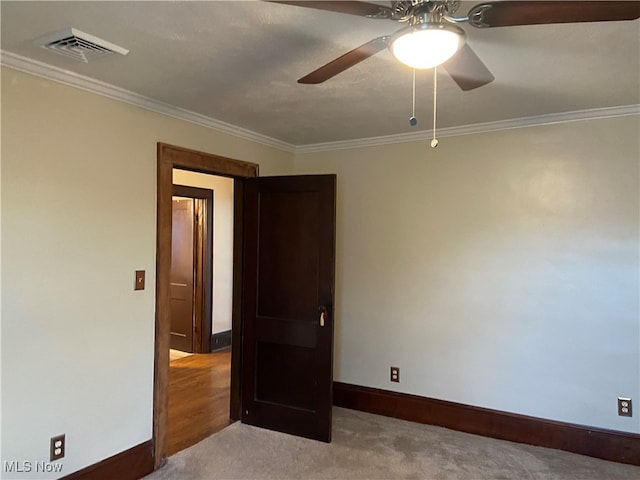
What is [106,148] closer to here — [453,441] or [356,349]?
[356,349]

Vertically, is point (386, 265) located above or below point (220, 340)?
above

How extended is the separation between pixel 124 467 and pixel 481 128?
3340 mm

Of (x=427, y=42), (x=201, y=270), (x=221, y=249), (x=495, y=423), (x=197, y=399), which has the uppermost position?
(x=427, y=42)

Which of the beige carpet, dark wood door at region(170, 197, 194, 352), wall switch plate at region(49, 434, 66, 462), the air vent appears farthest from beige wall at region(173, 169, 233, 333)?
the air vent

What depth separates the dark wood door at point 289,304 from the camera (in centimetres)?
321

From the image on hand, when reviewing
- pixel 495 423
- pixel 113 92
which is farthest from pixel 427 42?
pixel 495 423

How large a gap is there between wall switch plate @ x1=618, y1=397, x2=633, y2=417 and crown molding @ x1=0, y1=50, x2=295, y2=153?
128 inches

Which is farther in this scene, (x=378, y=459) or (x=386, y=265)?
(x=386, y=265)

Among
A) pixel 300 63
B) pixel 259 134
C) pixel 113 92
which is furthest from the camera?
pixel 259 134

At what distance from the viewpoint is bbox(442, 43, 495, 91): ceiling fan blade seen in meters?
1.65

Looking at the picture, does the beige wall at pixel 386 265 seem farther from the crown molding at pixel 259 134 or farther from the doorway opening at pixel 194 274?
the doorway opening at pixel 194 274

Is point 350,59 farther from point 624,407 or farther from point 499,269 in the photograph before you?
point 624,407

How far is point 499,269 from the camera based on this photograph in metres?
3.32

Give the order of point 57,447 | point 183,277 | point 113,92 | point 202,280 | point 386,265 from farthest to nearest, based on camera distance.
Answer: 1. point 183,277
2. point 202,280
3. point 386,265
4. point 113,92
5. point 57,447
